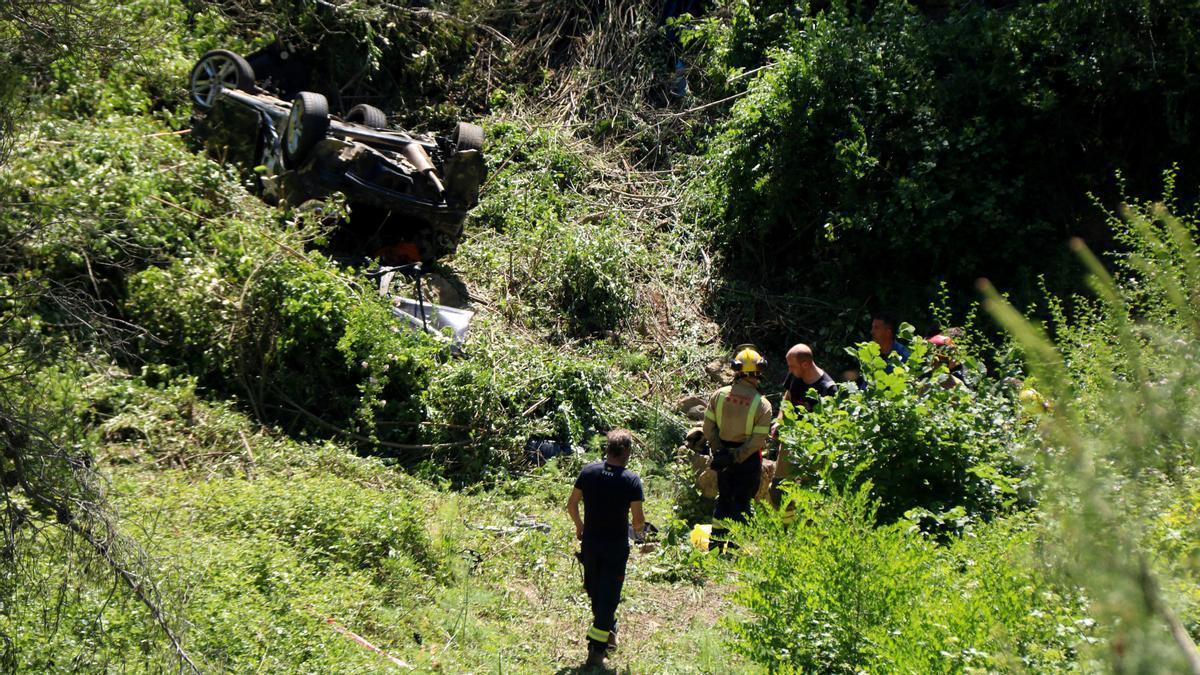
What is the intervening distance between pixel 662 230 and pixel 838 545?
29.6ft

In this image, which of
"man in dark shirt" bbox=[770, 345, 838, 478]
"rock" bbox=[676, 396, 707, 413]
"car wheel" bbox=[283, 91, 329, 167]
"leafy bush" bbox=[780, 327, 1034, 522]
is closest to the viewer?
"leafy bush" bbox=[780, 327, 1034, 522]

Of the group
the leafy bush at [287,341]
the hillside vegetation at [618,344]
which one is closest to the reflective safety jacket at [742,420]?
the hillside vegetation at [618,344]

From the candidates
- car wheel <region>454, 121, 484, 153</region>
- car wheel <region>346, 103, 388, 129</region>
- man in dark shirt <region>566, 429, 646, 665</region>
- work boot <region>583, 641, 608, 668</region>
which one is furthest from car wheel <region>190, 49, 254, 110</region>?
work boot <region>583, 641, 608, 668</region>

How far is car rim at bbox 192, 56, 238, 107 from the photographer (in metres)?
12.4

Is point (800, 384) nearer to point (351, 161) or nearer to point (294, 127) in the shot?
point (351, 161)

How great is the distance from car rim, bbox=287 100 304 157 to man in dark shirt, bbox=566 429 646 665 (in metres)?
6.45

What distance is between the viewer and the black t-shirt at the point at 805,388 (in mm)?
8102

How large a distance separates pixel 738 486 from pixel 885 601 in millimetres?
2729

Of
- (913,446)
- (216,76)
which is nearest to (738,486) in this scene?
(913,446)

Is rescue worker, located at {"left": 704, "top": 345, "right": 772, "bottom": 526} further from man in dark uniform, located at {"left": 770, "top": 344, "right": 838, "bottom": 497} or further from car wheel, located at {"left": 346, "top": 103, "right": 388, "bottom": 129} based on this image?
car wheel, located at {"left": 346, "top": 103, "right": 388, "bottom": 129}

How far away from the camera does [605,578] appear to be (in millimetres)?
6027

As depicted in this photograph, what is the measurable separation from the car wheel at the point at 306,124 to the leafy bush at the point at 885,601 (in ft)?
23.2

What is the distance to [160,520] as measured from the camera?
21.0 feet

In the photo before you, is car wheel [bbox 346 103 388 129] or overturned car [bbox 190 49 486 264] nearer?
overturned car [bbox 190 49 486 264]
